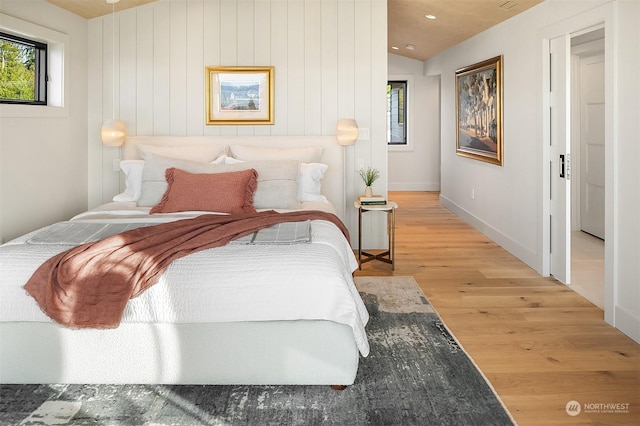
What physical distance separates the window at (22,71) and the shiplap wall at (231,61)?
688 millimetres

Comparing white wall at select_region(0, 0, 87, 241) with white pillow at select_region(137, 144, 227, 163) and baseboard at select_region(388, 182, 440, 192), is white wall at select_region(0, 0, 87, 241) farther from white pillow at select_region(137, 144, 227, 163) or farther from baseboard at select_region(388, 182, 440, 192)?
baseboard at select_region(388, 182, 440, 192)

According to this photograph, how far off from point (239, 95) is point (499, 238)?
305 cm

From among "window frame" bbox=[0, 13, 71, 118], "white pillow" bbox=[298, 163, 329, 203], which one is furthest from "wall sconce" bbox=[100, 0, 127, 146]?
"white pillow" bbox=[298, 163, 329, 203]

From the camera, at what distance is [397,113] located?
11594 millimetres

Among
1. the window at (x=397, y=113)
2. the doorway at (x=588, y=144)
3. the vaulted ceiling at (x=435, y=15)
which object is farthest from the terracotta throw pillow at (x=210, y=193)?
the window at (x=397, y=113)

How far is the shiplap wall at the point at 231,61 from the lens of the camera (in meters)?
5.80

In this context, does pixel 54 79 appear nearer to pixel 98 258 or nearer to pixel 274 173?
pixel 274 173

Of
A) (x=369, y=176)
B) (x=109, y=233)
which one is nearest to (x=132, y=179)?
(x=109, y=233)

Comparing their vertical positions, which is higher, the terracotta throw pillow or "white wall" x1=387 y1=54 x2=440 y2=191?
"white wall" x1=387 y1=54 x2=440 y2=191

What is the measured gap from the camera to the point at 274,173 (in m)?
4.94

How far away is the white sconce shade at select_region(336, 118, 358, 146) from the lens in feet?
18.6

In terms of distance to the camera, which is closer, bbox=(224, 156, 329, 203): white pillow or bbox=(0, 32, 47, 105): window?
bbox=(0, 32, 47, 105): window

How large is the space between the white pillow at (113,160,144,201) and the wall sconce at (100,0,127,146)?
37 centimetres

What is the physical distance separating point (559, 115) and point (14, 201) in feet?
13.7
